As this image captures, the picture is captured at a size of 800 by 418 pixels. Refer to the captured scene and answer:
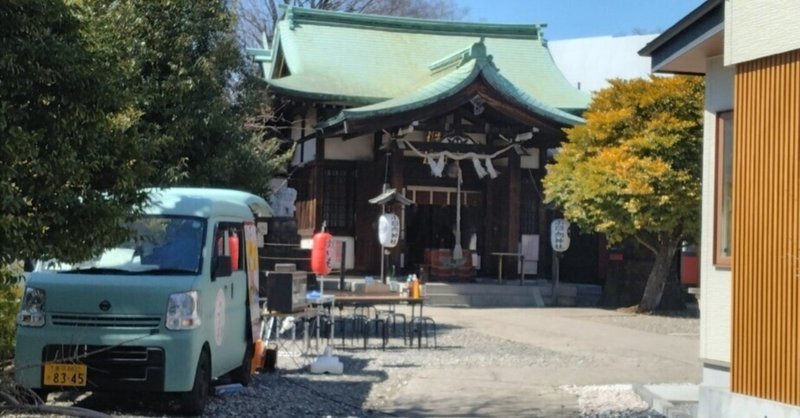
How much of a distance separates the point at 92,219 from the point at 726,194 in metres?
6.17

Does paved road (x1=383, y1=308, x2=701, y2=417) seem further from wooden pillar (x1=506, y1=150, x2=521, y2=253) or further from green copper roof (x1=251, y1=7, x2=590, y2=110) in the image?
green copper roof (x1=251, y1=7, x2=590, y2=110)

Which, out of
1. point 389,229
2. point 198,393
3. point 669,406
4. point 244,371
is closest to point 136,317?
point 198,393

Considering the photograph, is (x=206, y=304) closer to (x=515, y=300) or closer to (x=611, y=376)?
(x=611, y=376)

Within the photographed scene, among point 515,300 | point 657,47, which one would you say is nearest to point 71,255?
point 657,47

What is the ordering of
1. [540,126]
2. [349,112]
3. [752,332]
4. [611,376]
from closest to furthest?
[752,332] < [611,376] < [349,112] < [540,126]

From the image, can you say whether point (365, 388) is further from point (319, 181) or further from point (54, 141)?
point (319, 181)

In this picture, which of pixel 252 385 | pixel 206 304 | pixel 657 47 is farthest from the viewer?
pixel 252 385

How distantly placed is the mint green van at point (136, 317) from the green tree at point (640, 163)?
43.1 feet

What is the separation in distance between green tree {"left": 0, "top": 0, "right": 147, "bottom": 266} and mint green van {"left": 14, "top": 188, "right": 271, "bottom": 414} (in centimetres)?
151

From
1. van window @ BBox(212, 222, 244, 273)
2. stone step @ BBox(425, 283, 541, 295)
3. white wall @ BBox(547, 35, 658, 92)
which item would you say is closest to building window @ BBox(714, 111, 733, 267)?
van window @ BBox(212, 222, 244, 273)

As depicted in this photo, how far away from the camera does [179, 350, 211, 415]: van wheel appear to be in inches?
378

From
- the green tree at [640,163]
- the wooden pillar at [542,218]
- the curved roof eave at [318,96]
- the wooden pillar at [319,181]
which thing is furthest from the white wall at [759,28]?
the wooden pillar at [542,218]

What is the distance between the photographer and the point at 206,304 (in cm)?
998

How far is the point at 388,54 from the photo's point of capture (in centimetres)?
3108
